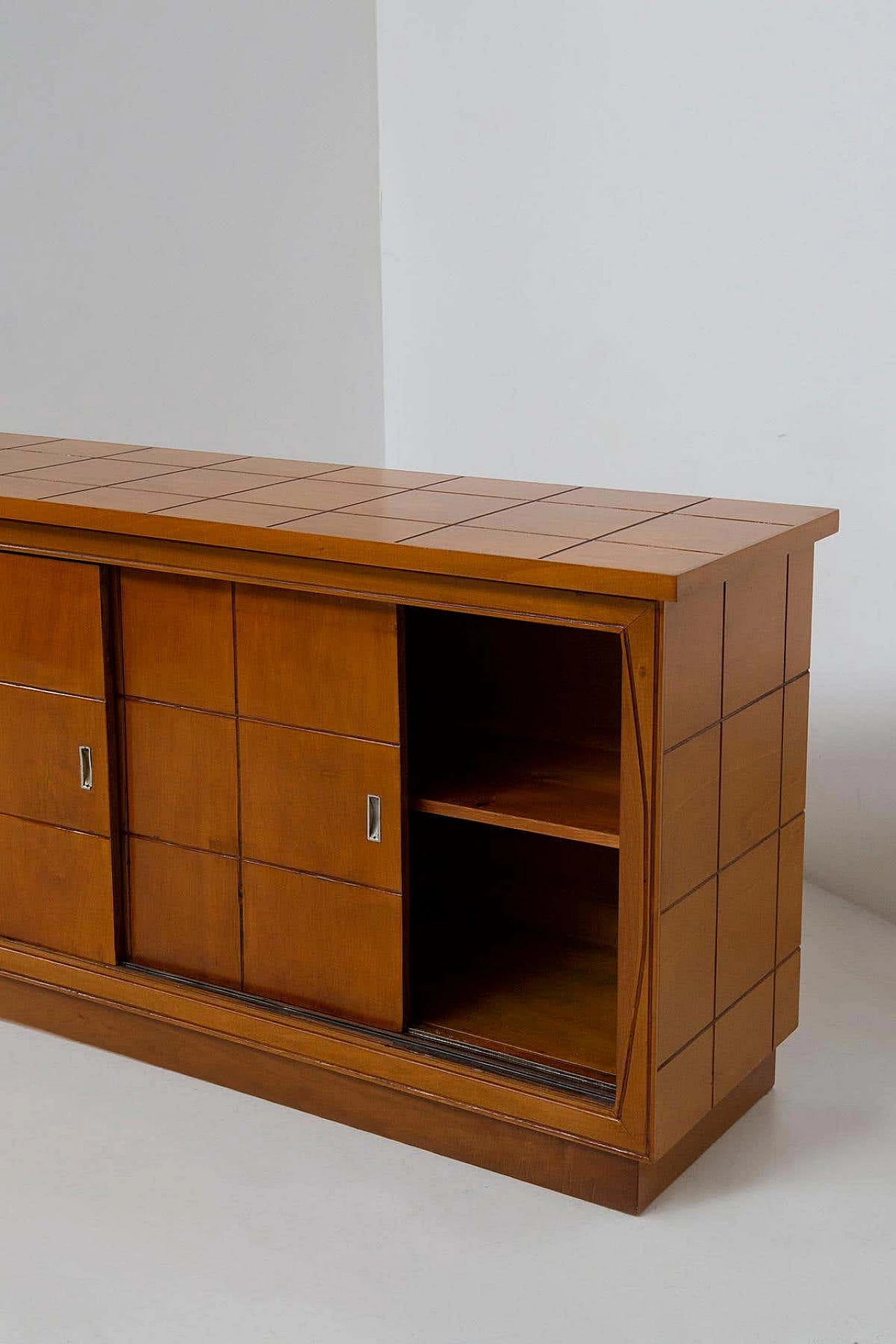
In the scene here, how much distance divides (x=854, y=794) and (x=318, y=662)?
1776mm

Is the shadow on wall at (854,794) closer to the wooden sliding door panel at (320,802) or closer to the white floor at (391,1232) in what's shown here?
the white floor at (391,1232)

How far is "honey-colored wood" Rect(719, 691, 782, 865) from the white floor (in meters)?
0.57

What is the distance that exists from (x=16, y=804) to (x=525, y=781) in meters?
1.05

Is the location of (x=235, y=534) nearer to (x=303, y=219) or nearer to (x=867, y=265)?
(x=867, y=265)

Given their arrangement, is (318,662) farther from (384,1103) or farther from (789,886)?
(789,886)

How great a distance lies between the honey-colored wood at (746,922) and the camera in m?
2.60

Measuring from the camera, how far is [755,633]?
8.45 ft

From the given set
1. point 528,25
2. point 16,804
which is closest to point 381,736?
point 16,804

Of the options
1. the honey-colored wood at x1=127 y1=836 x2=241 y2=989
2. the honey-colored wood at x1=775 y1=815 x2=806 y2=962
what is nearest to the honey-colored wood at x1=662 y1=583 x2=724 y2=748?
the honey-colored wood at x1=775 y1=815 x2=806 y2=962

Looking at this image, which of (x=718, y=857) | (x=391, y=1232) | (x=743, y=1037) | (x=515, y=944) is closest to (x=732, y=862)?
(x=718, y=857)

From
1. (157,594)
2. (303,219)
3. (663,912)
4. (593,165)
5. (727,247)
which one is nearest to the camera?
(663,912)

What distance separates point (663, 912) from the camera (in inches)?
94.2

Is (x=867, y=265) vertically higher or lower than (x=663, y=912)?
higher

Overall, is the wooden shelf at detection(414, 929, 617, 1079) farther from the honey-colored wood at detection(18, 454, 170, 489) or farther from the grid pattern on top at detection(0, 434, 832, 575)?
the honey-colored wood at detection(18, 454, 170, 489)
